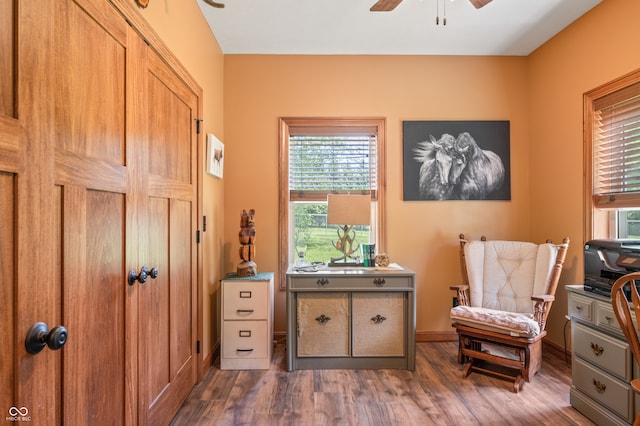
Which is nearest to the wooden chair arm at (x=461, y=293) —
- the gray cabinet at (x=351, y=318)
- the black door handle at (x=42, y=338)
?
the gray cabinet at (x=351, y=318)

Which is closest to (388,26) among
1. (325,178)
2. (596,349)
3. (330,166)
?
(330,166)

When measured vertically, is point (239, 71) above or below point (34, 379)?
above

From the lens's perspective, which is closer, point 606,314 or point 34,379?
point 34,379

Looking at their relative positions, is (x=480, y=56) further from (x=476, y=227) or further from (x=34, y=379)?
(x=34, y=379)

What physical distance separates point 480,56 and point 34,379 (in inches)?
159

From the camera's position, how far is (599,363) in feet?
6.36

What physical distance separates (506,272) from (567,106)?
1583 mm

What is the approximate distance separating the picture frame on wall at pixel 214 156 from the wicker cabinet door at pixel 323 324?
132 cm

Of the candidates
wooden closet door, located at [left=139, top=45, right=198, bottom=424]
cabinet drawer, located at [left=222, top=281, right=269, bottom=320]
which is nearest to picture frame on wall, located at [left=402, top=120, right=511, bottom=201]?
cabinet drawer, located at [left=222, top=281, right=269, bottom=320]

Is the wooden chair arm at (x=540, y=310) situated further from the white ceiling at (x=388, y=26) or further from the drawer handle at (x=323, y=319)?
the white ceiling at (x=388, y=26)

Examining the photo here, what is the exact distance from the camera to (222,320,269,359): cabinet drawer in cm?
267

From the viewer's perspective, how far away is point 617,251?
195 centimetres

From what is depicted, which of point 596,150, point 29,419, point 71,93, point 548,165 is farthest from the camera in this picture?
point 548,165

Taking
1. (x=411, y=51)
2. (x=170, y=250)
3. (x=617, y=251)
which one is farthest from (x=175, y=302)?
(x=411, y=51)
